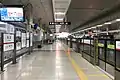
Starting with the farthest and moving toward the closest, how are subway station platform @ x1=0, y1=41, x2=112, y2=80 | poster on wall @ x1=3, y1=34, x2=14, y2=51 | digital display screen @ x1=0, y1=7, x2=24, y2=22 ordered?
digital display screen @ x1=0, y1=7, x2=24, y2=22
poster on wall @ x1=3, y1=34, x2=14, y2=51
subway station platform @ x1=0, y1=41, x2=112, y2=80

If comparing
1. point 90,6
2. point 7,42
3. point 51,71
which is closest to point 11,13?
point 7,42

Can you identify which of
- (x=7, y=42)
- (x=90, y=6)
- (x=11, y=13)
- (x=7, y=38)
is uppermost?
(x=90, y=6)

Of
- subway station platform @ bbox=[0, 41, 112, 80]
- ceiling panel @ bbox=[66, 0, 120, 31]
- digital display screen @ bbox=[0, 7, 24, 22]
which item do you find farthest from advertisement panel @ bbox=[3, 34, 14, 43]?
ceiling panel @ bbox=[66, 0, 120, 31]

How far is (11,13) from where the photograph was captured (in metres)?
11.2

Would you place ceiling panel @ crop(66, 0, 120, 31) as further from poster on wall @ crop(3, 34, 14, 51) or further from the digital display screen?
poster on wall @ crop(3, 34, 14, 51)

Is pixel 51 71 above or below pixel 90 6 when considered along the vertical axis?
below

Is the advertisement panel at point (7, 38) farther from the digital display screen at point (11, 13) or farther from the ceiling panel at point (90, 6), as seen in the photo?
the ceiling panel at point (90, 6)

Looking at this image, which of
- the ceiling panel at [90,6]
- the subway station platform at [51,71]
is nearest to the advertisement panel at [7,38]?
the subway station platform at [51,71]

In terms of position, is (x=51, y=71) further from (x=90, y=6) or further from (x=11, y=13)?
(x=90, y=6)

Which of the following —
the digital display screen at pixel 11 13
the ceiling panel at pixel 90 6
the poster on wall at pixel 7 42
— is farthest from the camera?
the ceiling panel at pixel 90 6

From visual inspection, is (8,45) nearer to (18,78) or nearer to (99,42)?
(18,78)

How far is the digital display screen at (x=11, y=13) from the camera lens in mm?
11094

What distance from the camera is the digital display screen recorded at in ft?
36.4

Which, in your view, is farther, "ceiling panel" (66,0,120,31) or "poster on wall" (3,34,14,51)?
"ceiling panel" (66,0,120,31)
